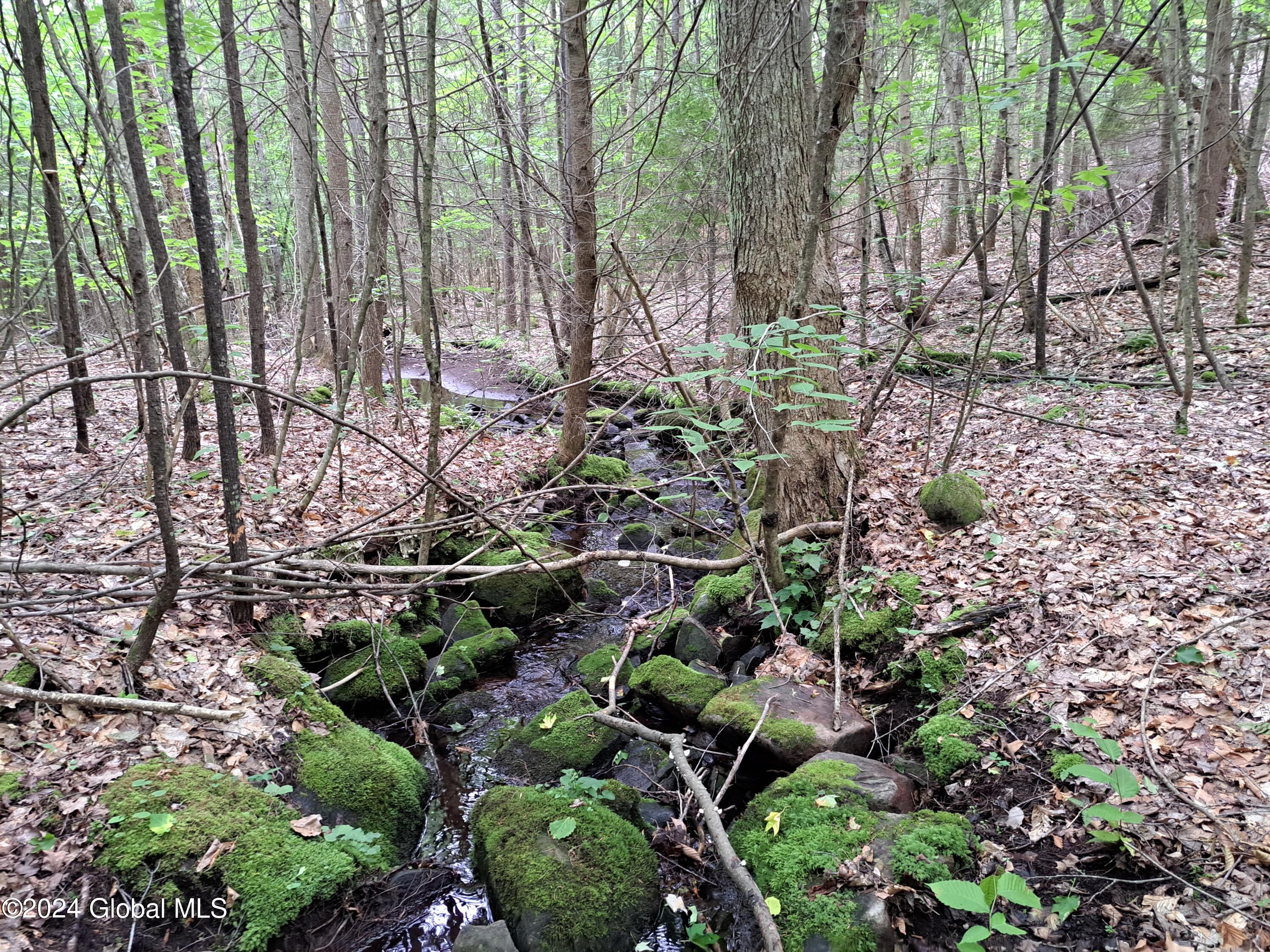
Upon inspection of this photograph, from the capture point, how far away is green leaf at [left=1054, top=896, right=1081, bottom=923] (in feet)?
9.00

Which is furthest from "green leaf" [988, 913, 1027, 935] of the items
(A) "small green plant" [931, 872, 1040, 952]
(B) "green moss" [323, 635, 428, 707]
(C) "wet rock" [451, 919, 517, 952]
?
(B) "green moss" [323, 635, 428, 707]

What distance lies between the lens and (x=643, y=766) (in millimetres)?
4645

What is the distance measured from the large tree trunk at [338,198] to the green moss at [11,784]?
589cm

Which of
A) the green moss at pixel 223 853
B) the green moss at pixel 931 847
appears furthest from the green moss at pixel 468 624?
the green moss at pixel 931 847

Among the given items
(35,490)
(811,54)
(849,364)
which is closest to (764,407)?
(811,54)

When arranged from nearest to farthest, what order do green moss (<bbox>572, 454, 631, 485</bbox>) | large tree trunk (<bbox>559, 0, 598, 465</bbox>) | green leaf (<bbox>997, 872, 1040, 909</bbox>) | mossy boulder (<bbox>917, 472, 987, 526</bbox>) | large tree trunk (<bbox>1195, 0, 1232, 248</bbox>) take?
green leaf (<bbox>997, 872, 1040, 909</bbox>), mossy boulder (<bbox>917, 472, 987, 526</bbox>), large tree trunk (<bbox>1195, 0, 1232, 248</bbox>), large tree trunk (<bbox>559, 0, 598, 465</bbox>), green moss (<bbox>572, 454, 631, 485</bbox>)

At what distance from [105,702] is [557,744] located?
8.91 feet

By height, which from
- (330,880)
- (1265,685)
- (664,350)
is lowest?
(330,880)

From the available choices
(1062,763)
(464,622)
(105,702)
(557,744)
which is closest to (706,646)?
(557,744)

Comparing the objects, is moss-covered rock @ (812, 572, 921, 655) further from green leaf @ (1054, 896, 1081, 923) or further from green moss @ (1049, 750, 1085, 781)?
green leaf @ (1054, 896, 1081, 923)

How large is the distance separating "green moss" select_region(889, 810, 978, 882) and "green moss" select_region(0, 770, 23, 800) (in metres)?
4.13

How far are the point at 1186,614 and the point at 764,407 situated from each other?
3058 millimetres

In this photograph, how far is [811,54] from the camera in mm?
5059

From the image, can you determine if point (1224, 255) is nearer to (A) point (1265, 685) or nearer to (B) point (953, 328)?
(B) point (953, 328)
